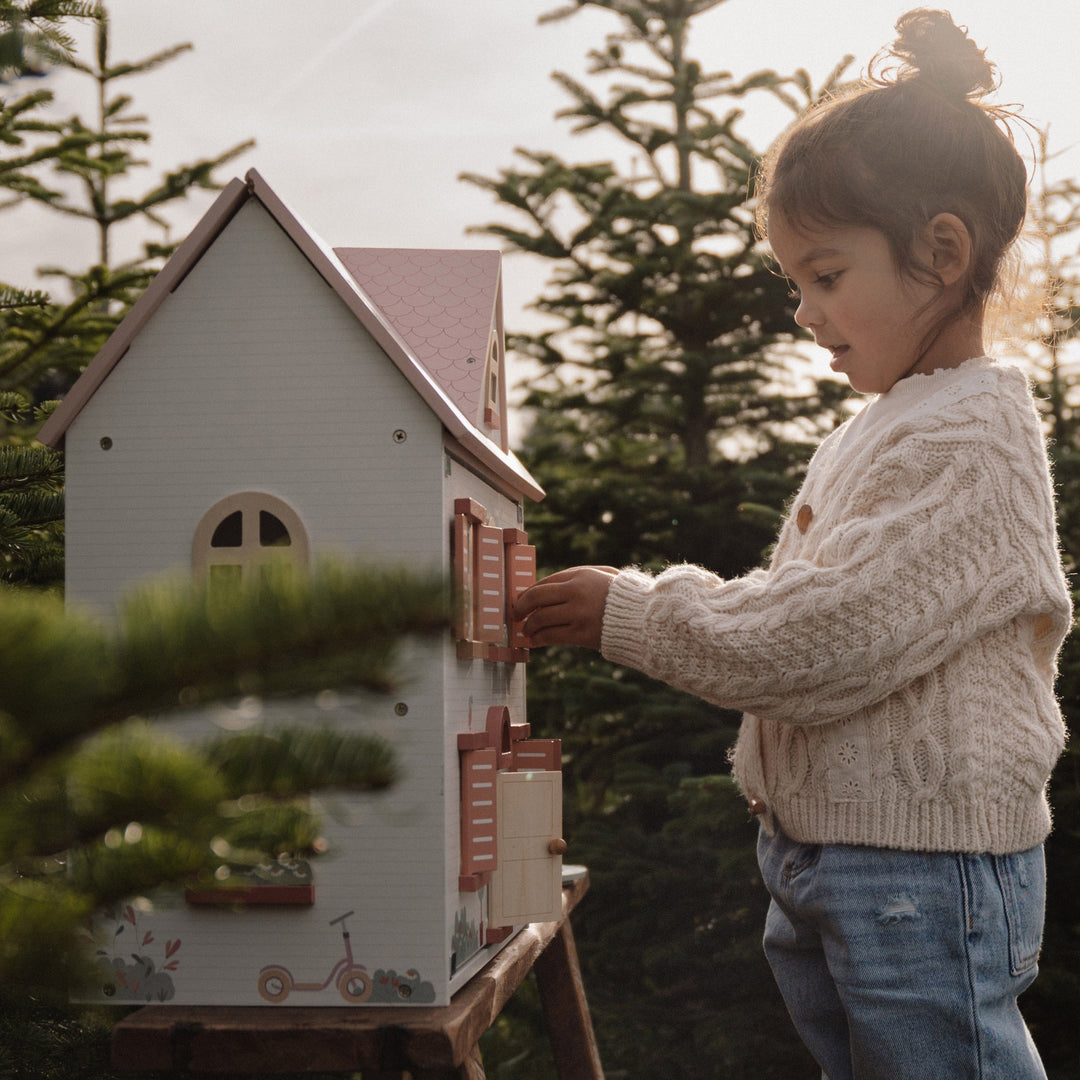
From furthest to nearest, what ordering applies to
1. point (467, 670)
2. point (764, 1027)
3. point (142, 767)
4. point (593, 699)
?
point (593, 699) < point (764, 1027) < point (467, 670) < point (142, 767)

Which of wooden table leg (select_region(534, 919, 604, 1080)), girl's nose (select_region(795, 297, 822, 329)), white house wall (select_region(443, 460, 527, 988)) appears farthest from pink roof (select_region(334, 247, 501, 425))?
wooden table leg (select_region(534, 919, 604, 1080))

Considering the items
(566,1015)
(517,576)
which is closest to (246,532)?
(517,576)

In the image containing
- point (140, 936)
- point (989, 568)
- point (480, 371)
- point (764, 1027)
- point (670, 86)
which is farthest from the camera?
point (670, 86)

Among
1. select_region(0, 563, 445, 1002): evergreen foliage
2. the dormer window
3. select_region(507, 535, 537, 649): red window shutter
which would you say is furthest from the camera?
the dormer window

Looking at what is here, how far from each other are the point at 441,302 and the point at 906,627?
127cm

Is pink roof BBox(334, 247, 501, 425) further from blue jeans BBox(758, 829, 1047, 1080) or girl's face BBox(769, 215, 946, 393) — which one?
blue jeans BBox(758, 829, 1047, 1080)

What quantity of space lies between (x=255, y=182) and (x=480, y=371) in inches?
21.9

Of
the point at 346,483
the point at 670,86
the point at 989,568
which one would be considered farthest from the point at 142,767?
the point at 670,86

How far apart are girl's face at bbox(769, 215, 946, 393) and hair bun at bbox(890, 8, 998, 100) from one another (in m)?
0.26

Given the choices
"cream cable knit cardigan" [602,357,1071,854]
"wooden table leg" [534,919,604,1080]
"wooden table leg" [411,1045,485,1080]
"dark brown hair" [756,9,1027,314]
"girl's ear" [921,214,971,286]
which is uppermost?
"dark brown hair" [756,9,1027,314]

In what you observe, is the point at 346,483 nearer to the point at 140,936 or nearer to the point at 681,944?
the point at 140,936

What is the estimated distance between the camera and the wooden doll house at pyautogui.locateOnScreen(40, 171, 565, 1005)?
60.2 inches

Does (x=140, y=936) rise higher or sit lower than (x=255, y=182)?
lower

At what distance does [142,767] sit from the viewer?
41 centimetres
